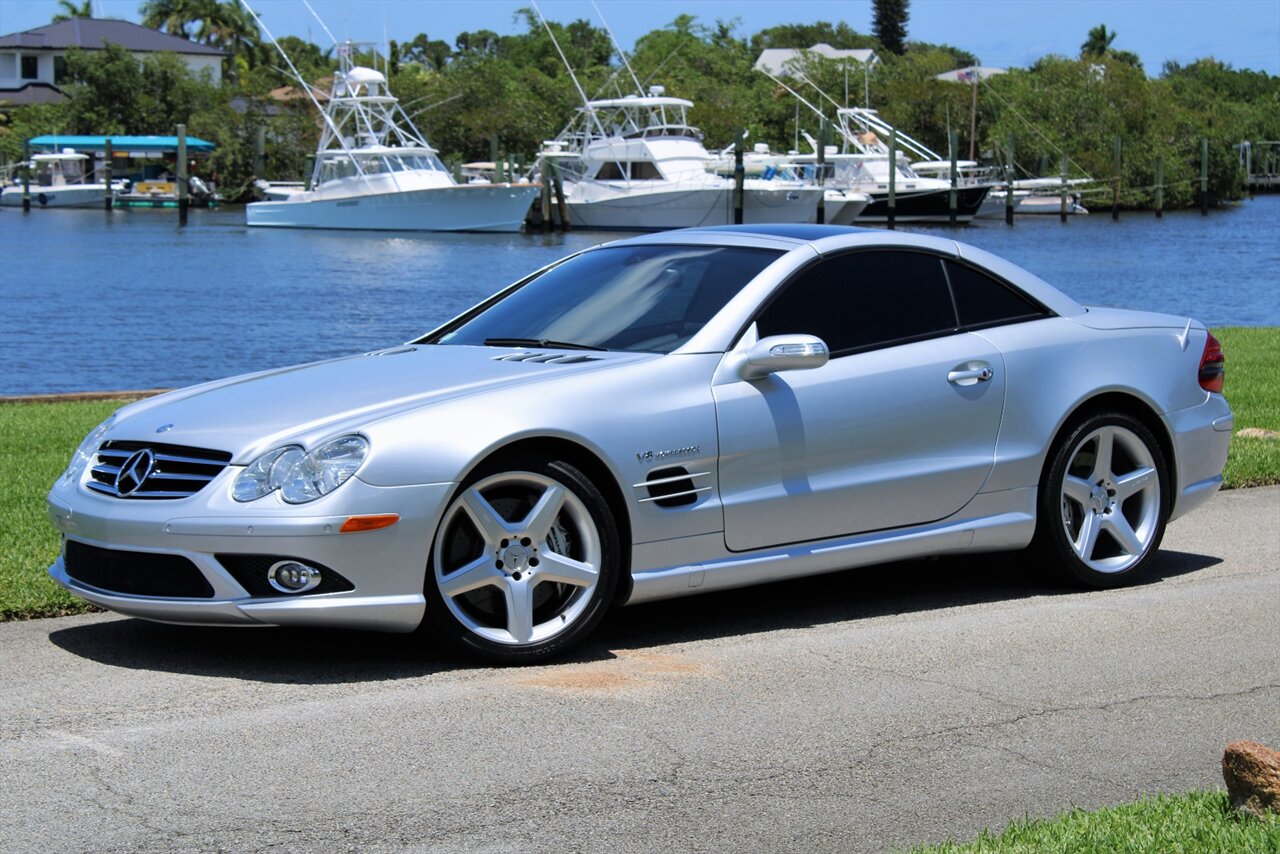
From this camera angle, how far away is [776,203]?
69875 millimetres

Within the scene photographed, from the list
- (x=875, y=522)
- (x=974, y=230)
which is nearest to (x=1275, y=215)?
(x=974, y=230)

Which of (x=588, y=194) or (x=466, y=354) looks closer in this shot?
(x=466, y=354)

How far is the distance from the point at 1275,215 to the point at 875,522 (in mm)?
98298

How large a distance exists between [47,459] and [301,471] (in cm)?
579

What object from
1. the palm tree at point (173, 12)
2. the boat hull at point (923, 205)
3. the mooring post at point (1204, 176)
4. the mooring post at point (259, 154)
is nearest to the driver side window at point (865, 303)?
the boat hull at point (923, 205)

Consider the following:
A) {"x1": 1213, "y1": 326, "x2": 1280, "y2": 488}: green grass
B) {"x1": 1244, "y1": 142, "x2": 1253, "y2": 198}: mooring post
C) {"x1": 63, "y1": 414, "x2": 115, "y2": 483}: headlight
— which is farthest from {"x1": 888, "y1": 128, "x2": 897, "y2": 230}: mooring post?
{"x1": 1244, "y1": 142, "x2": 1253, "y2": 198}: mooring post

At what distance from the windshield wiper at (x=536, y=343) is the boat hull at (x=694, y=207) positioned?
61.7 meters

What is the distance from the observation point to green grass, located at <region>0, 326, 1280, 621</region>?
695 cm

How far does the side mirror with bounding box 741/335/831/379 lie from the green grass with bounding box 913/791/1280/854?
2.35 metres

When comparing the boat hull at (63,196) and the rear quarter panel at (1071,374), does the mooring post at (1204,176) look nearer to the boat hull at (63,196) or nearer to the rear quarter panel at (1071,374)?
the boat hull at (63,196)

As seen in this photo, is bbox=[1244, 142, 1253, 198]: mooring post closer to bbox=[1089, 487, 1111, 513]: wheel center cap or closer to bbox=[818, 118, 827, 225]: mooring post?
bbox=[818, 118, 827, 225]: mooring post

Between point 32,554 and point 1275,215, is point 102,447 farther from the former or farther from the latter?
point 1275,215

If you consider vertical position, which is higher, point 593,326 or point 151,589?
point 593,326

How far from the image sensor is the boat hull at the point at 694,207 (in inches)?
2731
